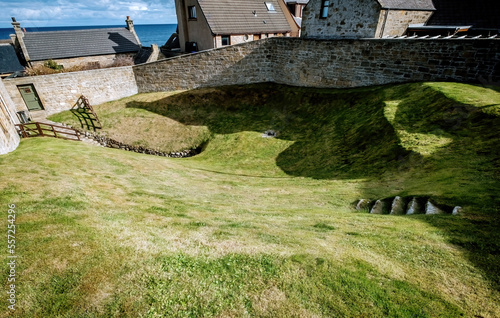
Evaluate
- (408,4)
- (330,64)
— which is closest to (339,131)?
(330,64)

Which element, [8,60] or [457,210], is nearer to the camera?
[457,210]

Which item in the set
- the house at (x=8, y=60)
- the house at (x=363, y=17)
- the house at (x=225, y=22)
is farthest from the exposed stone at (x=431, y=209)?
the house at (x=8, y=60)

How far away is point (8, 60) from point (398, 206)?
4865 cm

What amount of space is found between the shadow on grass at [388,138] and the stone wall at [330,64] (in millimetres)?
1203

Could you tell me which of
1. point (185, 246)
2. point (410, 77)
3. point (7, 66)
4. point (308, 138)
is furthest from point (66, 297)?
point (7, 66)

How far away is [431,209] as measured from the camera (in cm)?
713

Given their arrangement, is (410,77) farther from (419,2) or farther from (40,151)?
(40,151)

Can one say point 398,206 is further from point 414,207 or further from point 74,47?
point 74,47

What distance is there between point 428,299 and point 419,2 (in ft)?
85.4

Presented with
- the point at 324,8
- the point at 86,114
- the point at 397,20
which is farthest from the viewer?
the point at 86,114

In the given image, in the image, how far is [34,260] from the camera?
498 cm

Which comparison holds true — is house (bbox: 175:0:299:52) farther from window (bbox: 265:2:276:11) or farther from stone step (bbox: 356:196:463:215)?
stone step (bbox: 356:196:463:215)

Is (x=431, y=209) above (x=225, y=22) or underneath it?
underneath

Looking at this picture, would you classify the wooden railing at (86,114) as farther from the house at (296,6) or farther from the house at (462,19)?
the house at (296,6)
